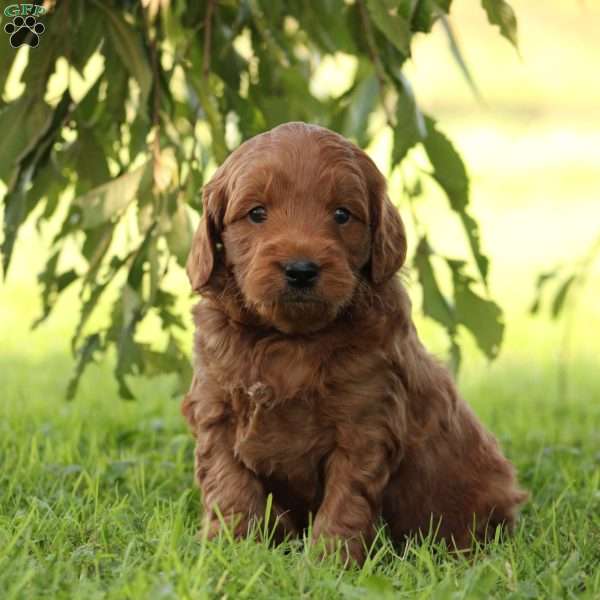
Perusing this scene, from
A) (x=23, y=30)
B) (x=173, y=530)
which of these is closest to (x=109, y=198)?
(x=23, y=30)

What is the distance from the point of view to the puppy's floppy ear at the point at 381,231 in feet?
12.6

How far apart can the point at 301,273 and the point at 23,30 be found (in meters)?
1.73

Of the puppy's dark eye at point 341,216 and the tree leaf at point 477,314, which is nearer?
the puppy's dark eye at point 341,216

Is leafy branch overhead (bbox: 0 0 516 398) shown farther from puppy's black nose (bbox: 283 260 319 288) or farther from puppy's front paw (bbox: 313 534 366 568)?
puppy's front paw (bbox: 313 534 366 568)

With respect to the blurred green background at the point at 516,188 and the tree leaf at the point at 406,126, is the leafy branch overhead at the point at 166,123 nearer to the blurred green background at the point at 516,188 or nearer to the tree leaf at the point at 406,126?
the tree leaf at the point at 406,126

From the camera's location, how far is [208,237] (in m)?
3.88

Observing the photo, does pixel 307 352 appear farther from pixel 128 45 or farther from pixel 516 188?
pixel 516 188

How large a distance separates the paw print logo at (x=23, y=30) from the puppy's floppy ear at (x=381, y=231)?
1468 millimetres

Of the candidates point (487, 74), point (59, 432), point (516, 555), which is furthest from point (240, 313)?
point (487, 74)

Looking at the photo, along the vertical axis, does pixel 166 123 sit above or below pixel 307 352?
above

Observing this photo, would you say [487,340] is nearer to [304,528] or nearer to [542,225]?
[304,528]

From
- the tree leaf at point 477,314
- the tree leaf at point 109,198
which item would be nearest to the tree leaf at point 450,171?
the tree leaf at point 477,314

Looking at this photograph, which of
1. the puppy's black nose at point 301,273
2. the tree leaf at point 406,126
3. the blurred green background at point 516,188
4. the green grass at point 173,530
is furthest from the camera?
the blurred green background at point 516,188

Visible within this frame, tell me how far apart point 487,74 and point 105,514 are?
1934cm
